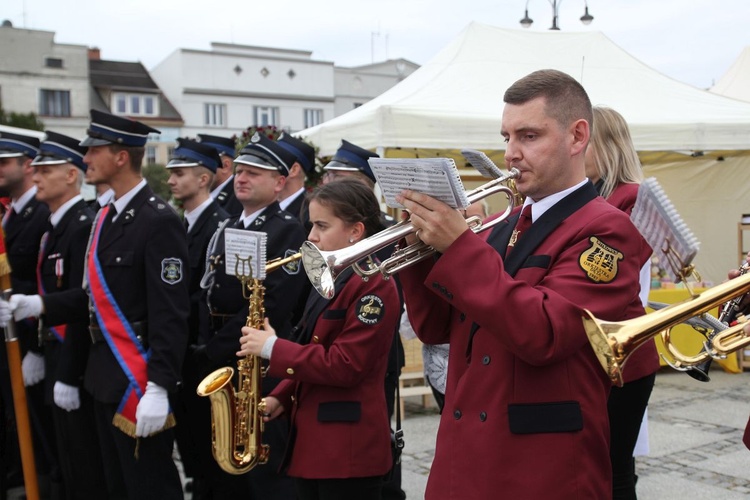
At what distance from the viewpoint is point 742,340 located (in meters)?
2.31

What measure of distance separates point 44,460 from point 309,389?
3439 millimetres

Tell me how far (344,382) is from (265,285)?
4.16 ft

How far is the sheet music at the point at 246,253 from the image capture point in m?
3.65

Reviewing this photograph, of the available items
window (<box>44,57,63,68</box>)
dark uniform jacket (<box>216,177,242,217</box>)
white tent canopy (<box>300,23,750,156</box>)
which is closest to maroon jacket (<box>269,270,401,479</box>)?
dark uniform jacket (<box>216,177,242,217</box>)

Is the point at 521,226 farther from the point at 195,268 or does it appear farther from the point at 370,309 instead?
the point at 195,268

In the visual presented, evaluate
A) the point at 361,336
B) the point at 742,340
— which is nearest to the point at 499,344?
the point at 742,340

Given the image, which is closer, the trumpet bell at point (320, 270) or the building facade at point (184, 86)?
the trumpet bell at point (320, 270)

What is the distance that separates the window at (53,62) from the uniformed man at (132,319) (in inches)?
1884

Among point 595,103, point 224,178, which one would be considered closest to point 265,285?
point 224,178

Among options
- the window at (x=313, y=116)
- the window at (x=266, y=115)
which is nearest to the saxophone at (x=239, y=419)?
the window at (x=266, y=115)

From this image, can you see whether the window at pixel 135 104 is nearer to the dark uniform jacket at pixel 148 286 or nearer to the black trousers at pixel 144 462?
the dark uniform jacket at pixel 148 286

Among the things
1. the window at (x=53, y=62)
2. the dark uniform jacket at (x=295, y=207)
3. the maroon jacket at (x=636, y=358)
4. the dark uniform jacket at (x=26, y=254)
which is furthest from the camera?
the window at (x=53, y=62)

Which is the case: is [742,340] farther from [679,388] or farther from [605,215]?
[679,388]

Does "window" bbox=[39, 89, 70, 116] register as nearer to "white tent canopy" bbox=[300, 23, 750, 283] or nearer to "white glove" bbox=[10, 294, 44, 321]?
"white tent canopy" bbox=[300, 23, 750, 283]
